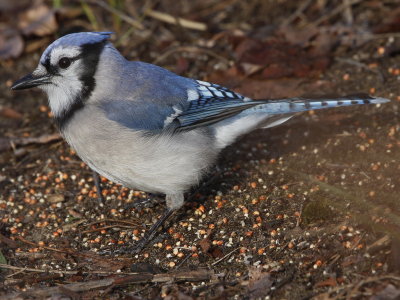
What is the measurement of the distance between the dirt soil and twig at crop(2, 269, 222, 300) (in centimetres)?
1

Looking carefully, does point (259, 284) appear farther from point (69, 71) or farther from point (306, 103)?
point (69, 71)

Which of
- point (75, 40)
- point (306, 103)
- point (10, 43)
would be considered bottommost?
point (306, 103)

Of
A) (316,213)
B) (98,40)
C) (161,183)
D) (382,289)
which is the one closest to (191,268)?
(161,183)

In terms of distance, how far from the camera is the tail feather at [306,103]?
4.74m

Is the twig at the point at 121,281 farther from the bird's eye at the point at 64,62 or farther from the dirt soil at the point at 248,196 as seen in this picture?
the bird's eye at the point at 64,62

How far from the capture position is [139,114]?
4.62 m

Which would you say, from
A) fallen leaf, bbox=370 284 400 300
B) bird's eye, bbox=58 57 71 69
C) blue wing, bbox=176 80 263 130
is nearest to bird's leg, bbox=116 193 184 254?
blue wing, bbox=176 80 263 130

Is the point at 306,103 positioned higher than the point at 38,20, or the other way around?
the point at 38,20

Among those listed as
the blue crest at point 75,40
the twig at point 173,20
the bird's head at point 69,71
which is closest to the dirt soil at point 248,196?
the twig at point 173,20

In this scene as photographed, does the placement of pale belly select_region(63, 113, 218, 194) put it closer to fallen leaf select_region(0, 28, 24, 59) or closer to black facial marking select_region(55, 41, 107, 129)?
black facial marking select_region(55, 41, 107, 129)

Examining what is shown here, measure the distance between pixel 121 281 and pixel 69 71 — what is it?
1658mm

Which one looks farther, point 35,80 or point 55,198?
point 55,198

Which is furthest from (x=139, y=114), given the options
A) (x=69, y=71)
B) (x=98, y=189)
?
(x=98, y=189)

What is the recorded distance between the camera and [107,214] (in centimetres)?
516
